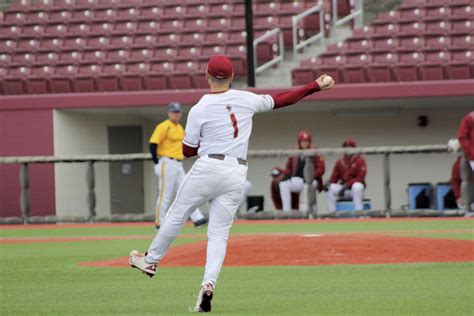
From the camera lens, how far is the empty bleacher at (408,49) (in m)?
20.5

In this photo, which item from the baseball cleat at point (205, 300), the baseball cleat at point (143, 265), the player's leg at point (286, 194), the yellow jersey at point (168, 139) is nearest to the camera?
the baseball cleat at point (205, 300)

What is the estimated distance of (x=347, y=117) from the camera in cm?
2234

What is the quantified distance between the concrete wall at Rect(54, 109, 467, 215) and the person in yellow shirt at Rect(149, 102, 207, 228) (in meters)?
4.51

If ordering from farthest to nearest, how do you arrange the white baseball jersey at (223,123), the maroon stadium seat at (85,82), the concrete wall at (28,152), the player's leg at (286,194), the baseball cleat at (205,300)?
the maroon stadium seat at (85,82), the concrete wall at (28,152), the player's leg at (286,194), the white baseball jersey at (223,123), the baseball cleat at (205,300)

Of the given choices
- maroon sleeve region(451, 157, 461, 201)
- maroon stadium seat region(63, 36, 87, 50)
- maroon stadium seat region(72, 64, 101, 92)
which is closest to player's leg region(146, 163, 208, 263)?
maroon sleeve region(451, 157, 461, 201)

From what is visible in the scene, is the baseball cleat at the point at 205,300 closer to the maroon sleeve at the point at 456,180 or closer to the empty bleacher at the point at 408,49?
the maroon sleeve at the point at 456,180

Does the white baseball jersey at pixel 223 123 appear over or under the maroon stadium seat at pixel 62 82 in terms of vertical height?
under

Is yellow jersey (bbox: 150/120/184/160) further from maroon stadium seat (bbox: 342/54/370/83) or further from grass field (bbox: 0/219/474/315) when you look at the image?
maroon stadium seat (bbox: 342/54/370/83)

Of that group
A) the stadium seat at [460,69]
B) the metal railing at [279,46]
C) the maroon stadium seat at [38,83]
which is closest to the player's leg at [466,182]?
the stadium seat at [460,69]

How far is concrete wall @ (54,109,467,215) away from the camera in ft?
67.9

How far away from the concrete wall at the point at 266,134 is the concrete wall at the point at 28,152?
17 centimetres

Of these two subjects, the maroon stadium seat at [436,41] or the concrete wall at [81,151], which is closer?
the concrete wall at [81,151]

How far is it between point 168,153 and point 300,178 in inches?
153

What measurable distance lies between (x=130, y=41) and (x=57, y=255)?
11.6 meters
